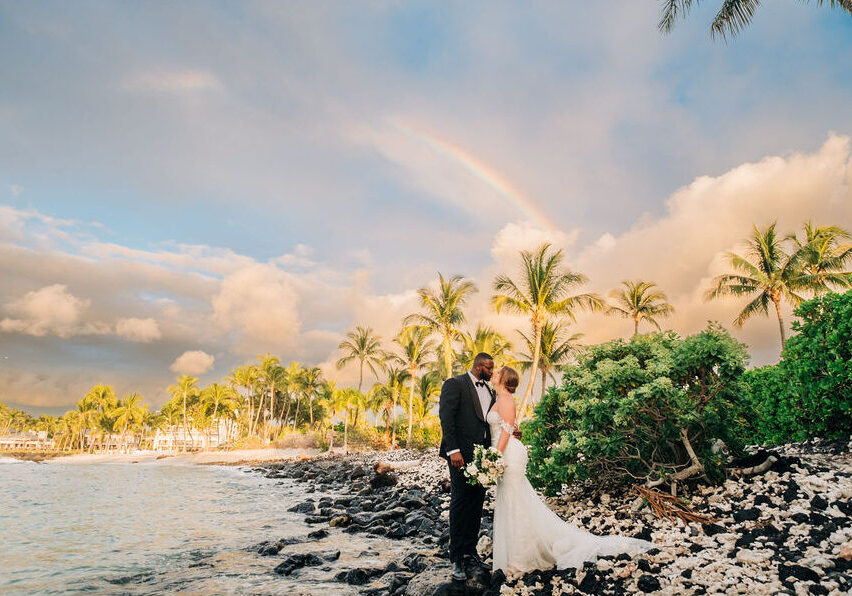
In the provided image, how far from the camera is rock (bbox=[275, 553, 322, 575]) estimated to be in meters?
6.76

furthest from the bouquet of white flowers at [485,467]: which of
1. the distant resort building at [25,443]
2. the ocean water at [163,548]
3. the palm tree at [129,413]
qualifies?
the distant resort building at [25,443]

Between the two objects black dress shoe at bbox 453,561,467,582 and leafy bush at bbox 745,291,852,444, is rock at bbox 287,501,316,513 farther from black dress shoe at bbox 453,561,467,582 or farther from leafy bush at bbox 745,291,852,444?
leafy bush at bbox 745,291,852,444

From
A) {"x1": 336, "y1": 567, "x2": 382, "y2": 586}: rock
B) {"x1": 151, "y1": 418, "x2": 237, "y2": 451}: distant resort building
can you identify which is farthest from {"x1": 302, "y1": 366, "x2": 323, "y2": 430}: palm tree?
{"x1": 336, "y1": 567, "x2": 382, "y2": 586}: rock

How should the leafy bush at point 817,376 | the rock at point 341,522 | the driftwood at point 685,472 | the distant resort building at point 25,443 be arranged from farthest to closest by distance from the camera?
the distant resort building at point 25,443
the rock at point 341,522
the leafy bush at point 817,376
the driftwood at point 685,472

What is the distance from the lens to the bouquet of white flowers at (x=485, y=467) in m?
5.06

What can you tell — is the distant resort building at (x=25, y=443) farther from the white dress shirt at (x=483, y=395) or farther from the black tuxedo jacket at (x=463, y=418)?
the white dress shirt at (x=483, y=395)

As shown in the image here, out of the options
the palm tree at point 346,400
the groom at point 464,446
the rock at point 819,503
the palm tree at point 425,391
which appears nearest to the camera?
the rock at point 819,503

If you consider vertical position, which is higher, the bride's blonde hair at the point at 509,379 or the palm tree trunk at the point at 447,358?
the palm tree trunk at the point at 447,358

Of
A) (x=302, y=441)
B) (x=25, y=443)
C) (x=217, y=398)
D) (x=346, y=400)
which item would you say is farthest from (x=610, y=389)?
(x=25, y=443)

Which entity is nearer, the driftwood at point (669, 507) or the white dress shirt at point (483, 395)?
the driftwood at point (669, 507)

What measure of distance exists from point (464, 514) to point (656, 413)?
2.96 metres

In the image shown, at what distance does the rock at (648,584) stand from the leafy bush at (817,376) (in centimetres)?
368

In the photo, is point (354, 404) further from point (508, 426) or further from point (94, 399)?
point (94, 399)

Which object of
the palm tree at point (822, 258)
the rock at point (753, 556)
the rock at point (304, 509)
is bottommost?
the rock at point (304, 509)
